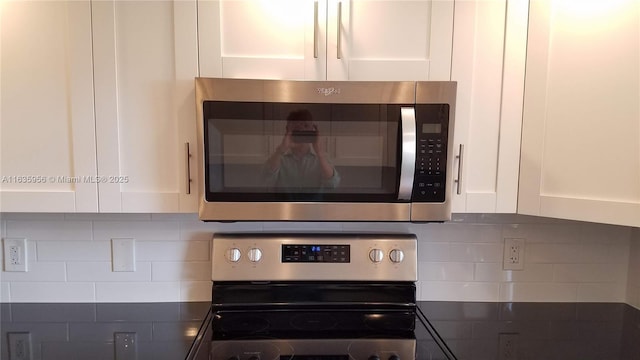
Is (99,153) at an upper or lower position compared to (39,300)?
upper

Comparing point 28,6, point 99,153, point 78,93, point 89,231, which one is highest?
point 28,6

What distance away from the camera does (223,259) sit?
127cm

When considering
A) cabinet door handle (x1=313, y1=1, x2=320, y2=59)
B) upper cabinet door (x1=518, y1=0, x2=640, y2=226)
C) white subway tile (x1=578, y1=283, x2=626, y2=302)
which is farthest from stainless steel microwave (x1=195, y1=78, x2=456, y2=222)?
white subway tile (x1=578, y1=283, x2=626, y2=302)

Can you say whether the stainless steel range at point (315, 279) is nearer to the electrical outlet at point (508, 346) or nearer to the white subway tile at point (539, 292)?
the electrical outlet at point (508, 346)

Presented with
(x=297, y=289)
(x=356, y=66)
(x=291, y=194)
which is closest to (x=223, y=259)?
(x=297, y=289)

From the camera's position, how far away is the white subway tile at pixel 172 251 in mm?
1340

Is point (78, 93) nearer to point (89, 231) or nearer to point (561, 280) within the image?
point (89, 231)

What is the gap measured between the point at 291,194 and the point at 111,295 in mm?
840

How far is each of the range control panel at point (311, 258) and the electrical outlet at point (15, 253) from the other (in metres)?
0.70

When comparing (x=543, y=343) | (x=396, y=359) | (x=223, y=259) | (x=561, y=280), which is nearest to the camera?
(x=396, y=359)

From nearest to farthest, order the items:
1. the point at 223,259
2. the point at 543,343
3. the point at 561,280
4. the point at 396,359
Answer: the point at 396,359 → the point at 543,343 → the point at 223,259 → the point at 561,280

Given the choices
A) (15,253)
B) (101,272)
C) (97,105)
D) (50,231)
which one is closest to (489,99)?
(97,105)

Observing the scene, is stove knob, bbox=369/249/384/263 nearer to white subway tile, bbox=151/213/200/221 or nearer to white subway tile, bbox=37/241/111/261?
white subway tile, bbox=151/213/200/221

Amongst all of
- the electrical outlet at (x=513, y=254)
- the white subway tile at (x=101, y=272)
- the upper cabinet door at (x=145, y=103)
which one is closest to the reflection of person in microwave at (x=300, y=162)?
the upper cabinet door at (x=145, y=103)
